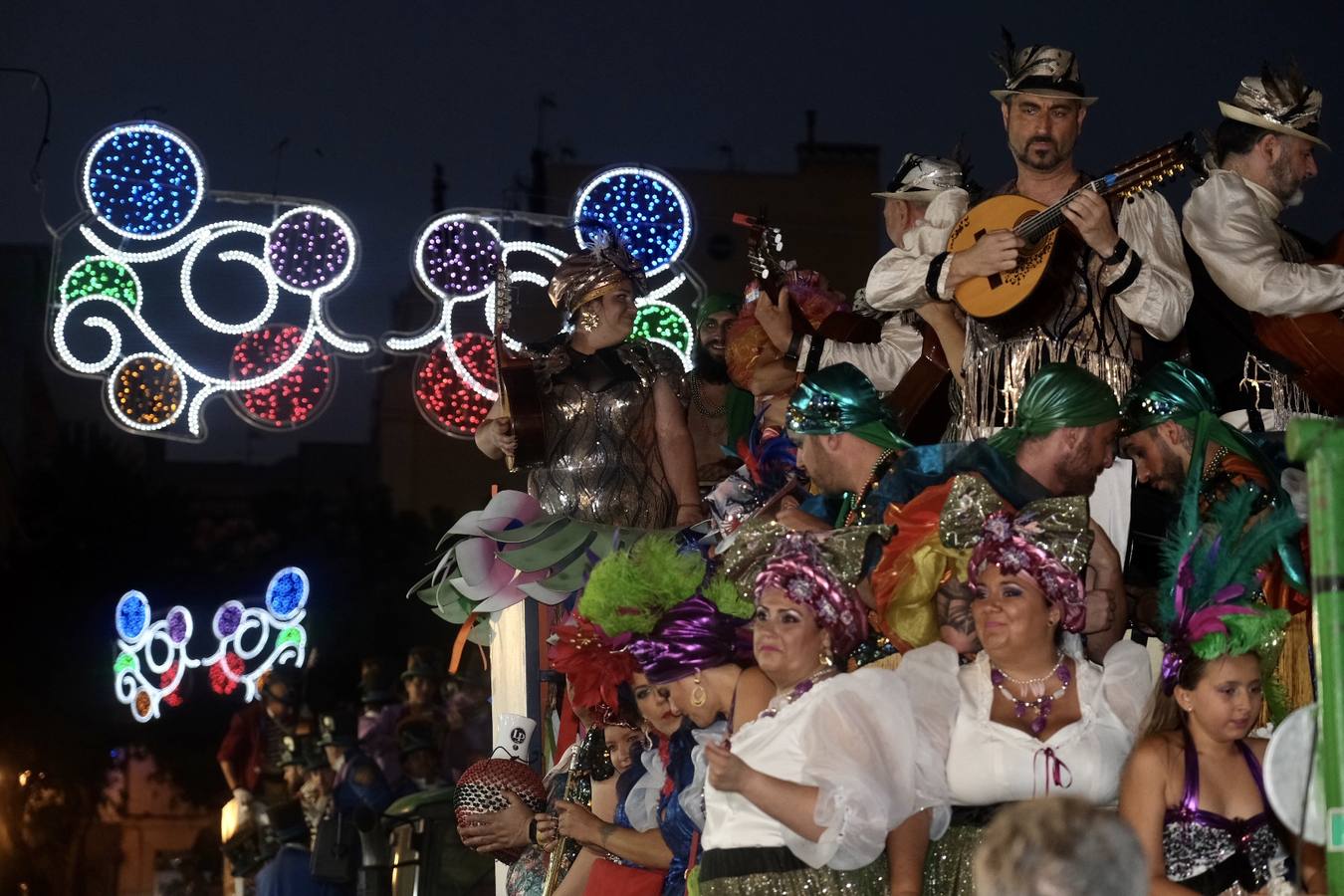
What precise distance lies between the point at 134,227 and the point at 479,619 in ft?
18.8

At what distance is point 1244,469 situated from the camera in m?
6.00

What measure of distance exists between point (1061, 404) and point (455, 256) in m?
8.38

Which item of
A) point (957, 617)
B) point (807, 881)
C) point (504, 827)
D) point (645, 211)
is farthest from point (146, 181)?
point (807, 881)

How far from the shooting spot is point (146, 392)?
13.9 m

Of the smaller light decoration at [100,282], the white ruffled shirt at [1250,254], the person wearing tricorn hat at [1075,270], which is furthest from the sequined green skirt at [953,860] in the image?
the smaller light decoration at [100,282]

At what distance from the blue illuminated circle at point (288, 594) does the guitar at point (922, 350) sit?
8701mm

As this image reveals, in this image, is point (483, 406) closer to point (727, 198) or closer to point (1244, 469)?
point (1244, 469)

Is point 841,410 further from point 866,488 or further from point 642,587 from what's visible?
point 642,587

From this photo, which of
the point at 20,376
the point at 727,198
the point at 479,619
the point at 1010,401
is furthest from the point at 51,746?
the point at 1010,401

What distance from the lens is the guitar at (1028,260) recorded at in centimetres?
642

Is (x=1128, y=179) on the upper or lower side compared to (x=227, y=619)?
upper

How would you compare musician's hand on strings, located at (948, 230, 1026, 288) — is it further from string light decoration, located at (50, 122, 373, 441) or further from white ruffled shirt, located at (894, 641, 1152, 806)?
string light decoration, located at (50, 122, 373, 441)

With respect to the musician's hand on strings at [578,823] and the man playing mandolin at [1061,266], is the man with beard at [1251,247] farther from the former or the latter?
the musician's hand on strings at [578,823]

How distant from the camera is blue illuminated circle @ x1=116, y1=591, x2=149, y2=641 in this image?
1652 centimetres
